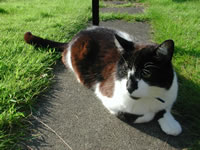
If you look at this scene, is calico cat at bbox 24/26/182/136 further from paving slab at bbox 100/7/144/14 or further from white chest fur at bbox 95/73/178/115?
paving slab at bbox 100/7/144/14

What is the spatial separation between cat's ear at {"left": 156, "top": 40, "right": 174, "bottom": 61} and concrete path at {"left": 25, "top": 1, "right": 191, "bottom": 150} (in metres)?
0.61

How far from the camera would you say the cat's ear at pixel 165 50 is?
1196mm

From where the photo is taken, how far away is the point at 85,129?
1.59 meters

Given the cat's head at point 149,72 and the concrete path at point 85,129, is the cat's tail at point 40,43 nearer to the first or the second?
the concrete path at point 85,129

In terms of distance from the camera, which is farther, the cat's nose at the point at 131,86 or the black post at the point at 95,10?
the black post at the point at 95,10

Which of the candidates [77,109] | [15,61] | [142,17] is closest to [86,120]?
[77,109]

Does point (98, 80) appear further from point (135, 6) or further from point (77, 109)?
point (135, 6)

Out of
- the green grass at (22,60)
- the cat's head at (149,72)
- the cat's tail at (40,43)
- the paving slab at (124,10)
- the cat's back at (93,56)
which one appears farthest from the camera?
the paving slab at (124,10)

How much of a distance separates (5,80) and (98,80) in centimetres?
88

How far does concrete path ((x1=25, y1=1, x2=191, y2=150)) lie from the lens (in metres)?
1.45

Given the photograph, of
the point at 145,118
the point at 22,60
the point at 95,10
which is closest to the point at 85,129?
the point at 145,118

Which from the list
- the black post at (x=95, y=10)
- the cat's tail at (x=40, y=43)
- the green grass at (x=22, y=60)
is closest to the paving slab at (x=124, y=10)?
the green grass at (x=22, y=60)

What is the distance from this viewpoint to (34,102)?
1.80 metres

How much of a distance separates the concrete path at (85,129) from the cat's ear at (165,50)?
61cm
